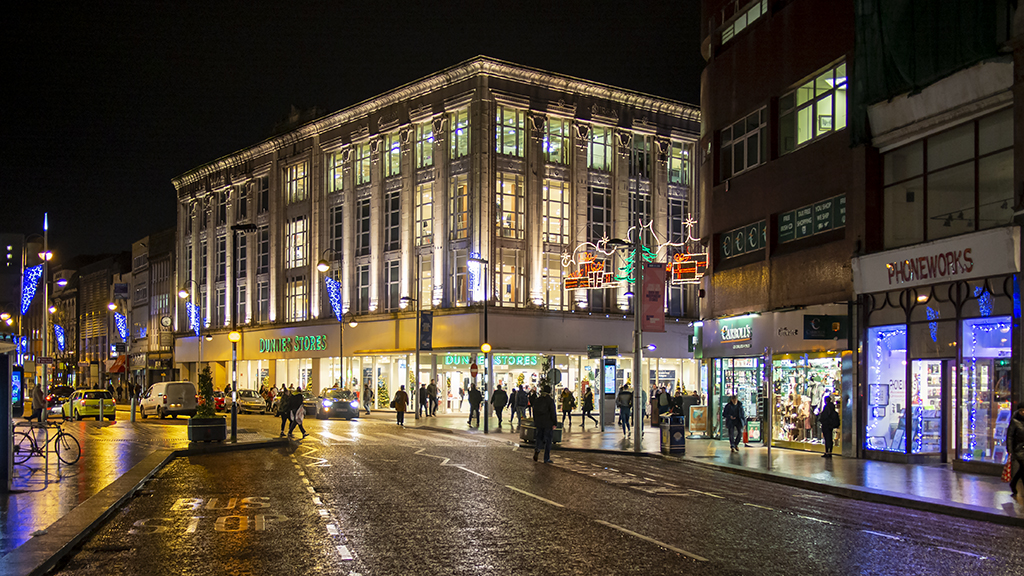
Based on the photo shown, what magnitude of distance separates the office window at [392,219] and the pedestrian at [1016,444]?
144 ft

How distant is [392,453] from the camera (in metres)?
25.5

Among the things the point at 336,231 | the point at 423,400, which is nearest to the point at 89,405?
the point at 423,400

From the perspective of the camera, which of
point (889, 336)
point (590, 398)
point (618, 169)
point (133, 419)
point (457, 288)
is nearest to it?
point (889, 336)

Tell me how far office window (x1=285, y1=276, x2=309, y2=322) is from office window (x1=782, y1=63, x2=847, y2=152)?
43.4m

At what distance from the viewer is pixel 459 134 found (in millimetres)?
54031

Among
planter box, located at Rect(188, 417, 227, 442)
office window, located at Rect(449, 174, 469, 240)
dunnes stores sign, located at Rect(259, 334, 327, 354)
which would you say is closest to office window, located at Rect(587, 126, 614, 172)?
office window, located at Rect(449, 174, 469, 240)

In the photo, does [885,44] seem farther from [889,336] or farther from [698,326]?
[698,326]

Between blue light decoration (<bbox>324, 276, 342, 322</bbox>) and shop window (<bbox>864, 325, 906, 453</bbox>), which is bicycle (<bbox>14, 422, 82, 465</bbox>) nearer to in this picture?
shop window (<bbox>864, 325, 906, 453</bbox>)

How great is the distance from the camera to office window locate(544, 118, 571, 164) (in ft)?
179

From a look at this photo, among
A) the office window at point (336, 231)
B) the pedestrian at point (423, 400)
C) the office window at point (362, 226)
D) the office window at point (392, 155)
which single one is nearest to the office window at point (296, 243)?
the office window at point (336, 231)

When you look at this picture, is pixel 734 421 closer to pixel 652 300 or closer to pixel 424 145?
pixel 652 300

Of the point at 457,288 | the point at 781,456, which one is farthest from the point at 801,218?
the point at 457,288

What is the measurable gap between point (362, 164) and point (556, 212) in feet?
47.3

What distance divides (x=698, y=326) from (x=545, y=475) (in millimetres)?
15788
